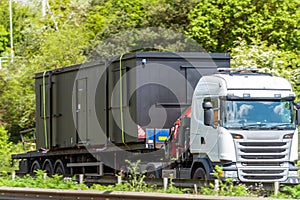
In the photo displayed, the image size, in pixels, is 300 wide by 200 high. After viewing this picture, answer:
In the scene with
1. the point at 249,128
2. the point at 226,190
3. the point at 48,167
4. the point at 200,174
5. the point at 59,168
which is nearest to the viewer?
the point at 226,190

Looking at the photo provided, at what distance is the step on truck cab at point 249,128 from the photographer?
21.7 metres

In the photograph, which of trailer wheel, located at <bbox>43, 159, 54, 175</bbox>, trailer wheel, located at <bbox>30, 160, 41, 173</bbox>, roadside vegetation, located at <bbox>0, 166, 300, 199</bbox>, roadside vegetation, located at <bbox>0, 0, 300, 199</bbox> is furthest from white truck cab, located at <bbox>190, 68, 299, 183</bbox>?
roadside vegetation, located at <bbox>0, 0, 300, 199</bbox>

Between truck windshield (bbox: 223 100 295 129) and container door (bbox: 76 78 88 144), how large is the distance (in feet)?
27.4

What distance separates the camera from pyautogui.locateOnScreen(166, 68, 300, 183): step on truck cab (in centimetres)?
2166

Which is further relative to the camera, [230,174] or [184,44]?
[184,44]

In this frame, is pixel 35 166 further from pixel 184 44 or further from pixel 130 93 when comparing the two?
pixel 184 44

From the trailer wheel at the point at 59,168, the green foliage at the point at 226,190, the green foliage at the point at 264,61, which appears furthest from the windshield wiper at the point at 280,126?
the green foliage at the point at 264,61

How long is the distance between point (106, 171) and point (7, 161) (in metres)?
13.5

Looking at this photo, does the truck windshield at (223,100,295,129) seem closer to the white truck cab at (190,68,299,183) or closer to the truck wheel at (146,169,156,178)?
the white truck cab at (190,68,299,183)

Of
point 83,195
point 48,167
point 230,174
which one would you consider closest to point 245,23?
point 48,167

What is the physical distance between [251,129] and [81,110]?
9.14 metres

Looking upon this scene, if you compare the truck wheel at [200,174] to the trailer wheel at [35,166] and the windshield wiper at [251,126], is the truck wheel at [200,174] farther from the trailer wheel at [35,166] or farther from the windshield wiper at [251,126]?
the trailer wheel at [35,166]

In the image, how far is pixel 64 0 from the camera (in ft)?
307

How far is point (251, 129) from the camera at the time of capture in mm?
21547
